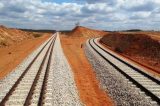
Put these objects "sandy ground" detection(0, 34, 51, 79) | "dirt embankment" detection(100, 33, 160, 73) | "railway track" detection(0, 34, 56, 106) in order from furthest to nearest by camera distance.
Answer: "dirt embankment" detection(100, 33, 160, 73) → "sandy ground" detection(0, 34, 51, 79) → "railway track" detection(0, 34, 56, 106)

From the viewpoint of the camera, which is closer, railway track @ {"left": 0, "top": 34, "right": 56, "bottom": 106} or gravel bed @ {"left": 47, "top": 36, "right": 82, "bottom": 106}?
railway track @ {"left": 0, "top": 34, "right": 56, "bottom": 106}

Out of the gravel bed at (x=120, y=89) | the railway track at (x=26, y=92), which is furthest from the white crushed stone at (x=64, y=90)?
the gravel bed at (x=120, y=89)

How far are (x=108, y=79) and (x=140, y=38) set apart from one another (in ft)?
93.7

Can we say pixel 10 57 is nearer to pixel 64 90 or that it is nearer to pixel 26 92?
pixel 64 90

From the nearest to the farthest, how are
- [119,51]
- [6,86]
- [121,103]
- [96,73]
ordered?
[121,103] < [6,86] < [96,73] < [119,51]

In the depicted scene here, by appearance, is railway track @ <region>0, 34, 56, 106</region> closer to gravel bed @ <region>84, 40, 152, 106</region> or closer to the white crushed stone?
the white crushed stone

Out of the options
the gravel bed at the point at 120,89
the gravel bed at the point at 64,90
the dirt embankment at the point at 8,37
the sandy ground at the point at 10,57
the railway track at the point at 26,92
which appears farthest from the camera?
the dirt embankment at the point at 8,37

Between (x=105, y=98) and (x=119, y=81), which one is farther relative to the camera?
(x=119, y=81)

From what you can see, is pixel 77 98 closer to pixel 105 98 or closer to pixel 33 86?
pixel 105 98

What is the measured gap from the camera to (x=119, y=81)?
19.7 m

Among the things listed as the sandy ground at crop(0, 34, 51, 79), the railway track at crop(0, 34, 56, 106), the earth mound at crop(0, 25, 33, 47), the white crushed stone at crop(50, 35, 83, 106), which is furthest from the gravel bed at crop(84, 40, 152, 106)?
the earth mound at crop(0, 25, 33, 47)

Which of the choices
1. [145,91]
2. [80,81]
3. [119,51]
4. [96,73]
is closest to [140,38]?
[119,51]

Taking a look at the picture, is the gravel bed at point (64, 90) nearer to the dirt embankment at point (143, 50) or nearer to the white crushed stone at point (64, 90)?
the white crushed stone at point (64, 90)

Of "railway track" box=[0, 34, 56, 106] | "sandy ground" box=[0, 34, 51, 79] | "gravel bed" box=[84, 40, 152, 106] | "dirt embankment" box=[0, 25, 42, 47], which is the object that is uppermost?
"railway track" box=[0, 34, 56, 106]
